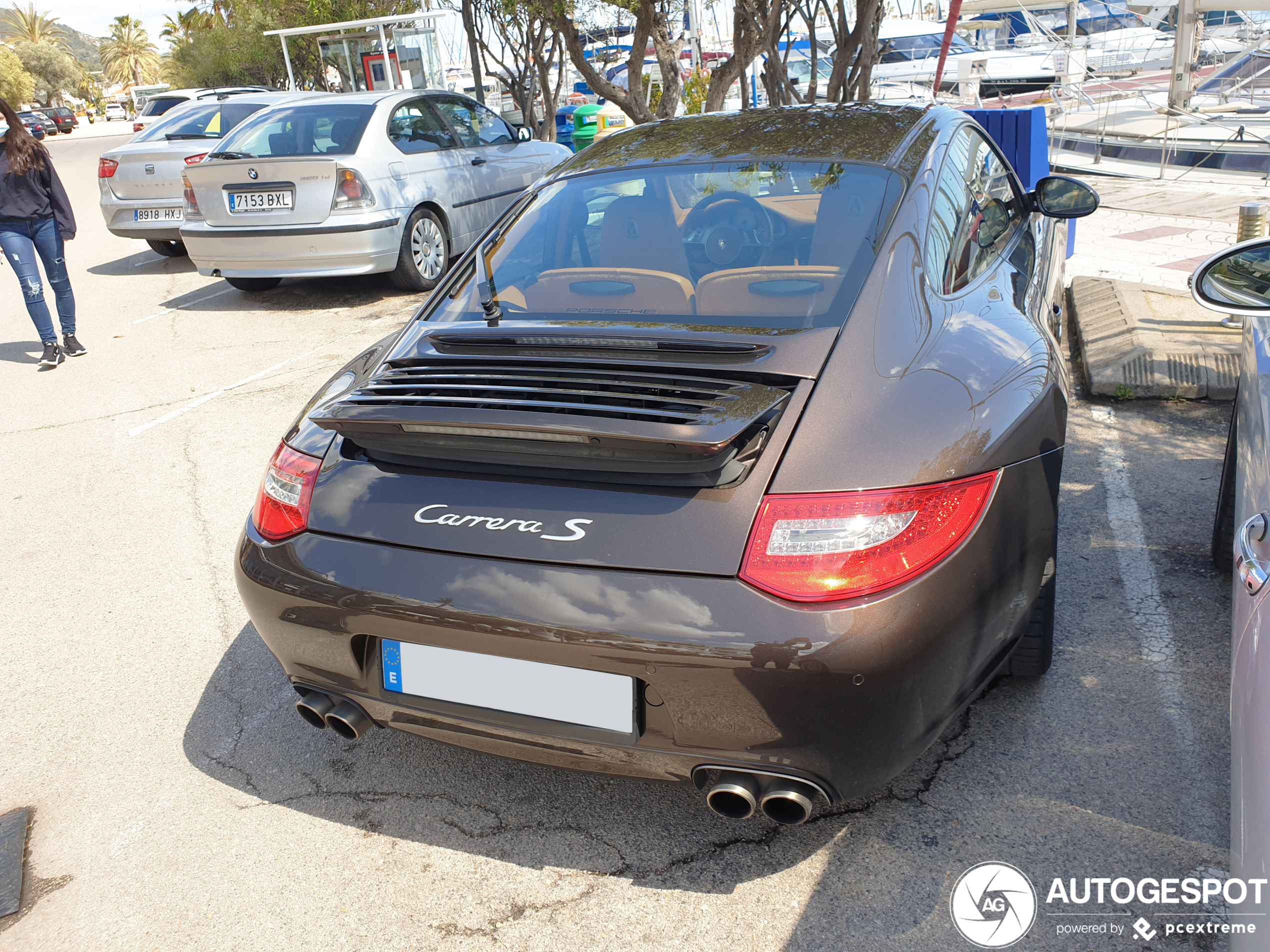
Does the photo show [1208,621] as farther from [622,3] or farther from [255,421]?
[622,3]

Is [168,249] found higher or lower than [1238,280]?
lower

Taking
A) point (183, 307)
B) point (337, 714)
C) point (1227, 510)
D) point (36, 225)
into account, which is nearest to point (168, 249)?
point (183, 307)

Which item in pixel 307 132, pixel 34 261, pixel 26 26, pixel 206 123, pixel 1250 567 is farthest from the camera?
pixel 26 26

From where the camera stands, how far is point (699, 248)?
280 centimetres

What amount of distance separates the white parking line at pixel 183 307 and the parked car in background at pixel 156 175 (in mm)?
1461

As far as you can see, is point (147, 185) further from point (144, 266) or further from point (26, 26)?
point (26, 26)

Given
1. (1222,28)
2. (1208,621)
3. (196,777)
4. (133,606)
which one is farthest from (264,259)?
(1222,28)

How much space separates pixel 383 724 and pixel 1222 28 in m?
18.9

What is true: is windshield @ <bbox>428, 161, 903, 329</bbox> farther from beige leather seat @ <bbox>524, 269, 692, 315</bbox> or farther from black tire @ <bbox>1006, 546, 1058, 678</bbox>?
black tire @ <bbox>1006, 546, 1058, 678</bbox>

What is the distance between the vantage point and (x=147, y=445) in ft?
17.6

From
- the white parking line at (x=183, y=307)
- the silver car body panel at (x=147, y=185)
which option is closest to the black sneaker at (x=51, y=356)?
the white parking line at (x=183, y=307)

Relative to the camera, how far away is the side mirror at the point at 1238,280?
6.98ft

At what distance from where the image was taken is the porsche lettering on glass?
1865mm

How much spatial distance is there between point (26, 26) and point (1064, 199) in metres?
116
